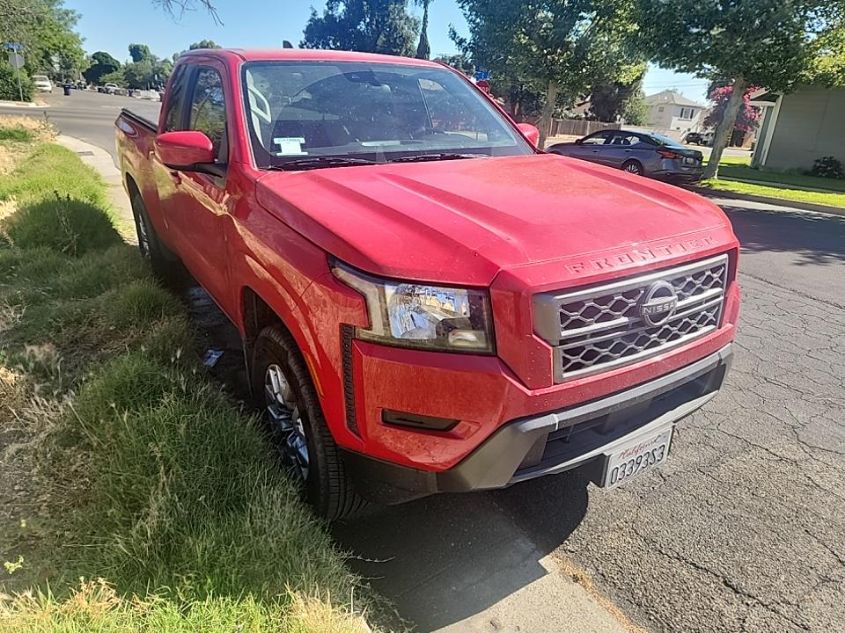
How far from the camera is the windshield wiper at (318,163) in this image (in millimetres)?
2748

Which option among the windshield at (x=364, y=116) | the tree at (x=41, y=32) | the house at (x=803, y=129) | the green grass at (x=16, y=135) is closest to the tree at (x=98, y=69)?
the tree at (x=41, y=32)

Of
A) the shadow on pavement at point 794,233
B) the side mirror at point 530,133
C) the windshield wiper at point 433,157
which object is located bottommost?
the shadow on pavement at point 794,233

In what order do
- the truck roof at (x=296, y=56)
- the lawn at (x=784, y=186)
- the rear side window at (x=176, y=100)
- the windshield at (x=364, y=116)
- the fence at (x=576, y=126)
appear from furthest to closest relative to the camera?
the fence at (x=576, y=126)
the lawn at (x=784, y=186)
the rear side window at (x=176, y=100)
the truck roof at (x=296, y=56)
the windshield at (x=364, y=116)

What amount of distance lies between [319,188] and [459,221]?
0.70m

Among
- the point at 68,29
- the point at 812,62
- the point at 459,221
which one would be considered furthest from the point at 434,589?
the point at 68,29

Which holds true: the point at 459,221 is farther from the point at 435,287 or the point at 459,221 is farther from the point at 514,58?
the point at 514,58

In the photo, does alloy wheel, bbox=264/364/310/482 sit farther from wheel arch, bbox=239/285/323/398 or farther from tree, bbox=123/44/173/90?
tree, bbox=123/44/173/90

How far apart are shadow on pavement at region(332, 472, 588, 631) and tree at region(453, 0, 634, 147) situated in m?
19.8

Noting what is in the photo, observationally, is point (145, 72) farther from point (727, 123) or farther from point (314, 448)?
point (314, 448)

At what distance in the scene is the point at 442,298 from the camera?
1844 mm

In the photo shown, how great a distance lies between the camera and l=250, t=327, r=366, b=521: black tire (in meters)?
2.25

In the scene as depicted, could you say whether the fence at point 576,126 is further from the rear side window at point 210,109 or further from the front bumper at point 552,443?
the front bumper at point 552,443

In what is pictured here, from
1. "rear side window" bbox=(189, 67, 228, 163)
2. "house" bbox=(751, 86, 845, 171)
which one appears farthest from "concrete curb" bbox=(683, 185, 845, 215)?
"rear side window" bbox=(189, 67, 228, 163)

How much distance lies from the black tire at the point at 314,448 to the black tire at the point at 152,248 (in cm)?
251
